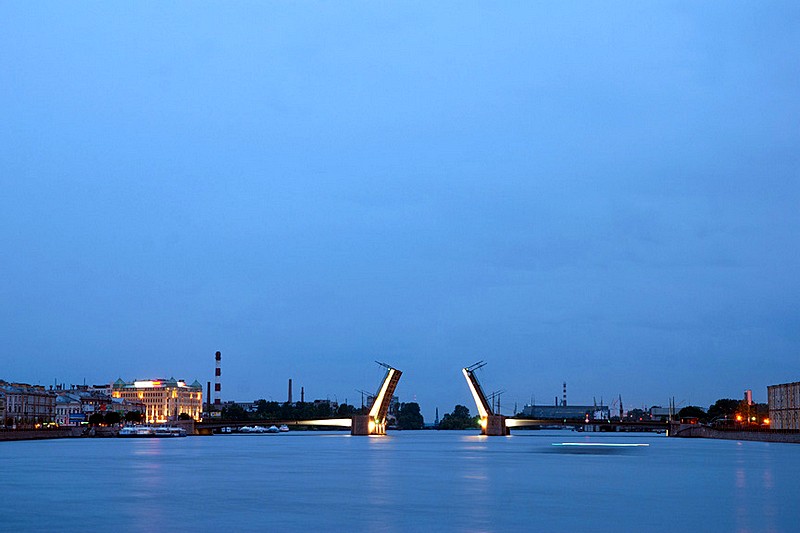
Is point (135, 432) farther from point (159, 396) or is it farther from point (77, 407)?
point (159, 396)

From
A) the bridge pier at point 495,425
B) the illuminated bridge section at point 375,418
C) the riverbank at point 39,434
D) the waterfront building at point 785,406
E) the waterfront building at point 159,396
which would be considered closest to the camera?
the waterfront building at point 785,406

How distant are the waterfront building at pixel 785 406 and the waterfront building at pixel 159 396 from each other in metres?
113

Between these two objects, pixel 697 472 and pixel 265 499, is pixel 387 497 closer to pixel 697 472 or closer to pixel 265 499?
pixel 265 499

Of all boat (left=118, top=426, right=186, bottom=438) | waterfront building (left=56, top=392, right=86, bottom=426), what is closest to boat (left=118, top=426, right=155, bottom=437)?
boat (left=118, top=426, right=186, bottom=438)

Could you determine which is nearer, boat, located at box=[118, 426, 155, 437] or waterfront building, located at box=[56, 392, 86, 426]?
boat, located at box=[118, 426, 155, 437]

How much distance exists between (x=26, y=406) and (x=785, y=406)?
8232 cm

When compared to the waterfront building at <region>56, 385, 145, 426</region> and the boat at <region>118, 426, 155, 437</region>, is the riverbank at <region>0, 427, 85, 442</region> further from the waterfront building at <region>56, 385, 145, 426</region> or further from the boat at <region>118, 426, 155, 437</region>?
the waterfront building at <region>56, 385, 145, 426</region>

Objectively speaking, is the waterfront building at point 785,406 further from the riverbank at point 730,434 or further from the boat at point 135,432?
the boat at point 135,432

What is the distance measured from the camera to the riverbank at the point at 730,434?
254 ft

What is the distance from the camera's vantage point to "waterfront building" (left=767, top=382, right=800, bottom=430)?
85625 mm

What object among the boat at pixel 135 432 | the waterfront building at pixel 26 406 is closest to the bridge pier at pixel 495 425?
the boat at pixel 135 432

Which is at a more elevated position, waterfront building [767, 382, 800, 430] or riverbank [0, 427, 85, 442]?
waterfront building [767, 382, 800, 430]

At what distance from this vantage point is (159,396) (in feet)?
607

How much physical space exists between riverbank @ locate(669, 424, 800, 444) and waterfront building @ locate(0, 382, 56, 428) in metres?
71.2
